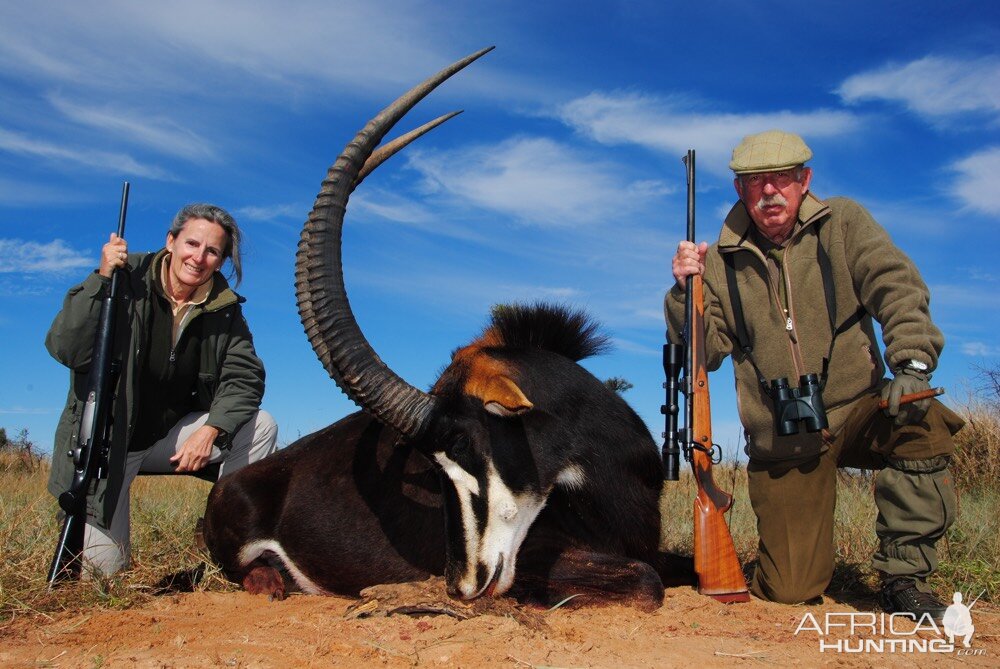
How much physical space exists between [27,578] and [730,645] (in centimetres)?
400

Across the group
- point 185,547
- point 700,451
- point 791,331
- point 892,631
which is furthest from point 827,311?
point 185,547

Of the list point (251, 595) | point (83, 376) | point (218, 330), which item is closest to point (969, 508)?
point (251, 595)

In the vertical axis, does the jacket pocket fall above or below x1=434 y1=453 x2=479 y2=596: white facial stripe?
above

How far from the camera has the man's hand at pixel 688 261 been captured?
507cm

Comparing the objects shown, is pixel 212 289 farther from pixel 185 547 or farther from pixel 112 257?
pixel 185 547

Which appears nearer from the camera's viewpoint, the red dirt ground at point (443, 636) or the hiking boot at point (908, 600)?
the red dirt ground at point (443, 636)

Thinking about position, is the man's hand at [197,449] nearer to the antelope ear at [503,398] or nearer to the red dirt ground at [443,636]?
the red dirt ground at [443,636]

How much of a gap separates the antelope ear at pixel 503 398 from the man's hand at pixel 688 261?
5.04 ft

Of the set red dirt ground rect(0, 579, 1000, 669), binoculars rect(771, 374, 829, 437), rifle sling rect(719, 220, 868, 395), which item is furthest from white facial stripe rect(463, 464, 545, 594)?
rifle sling rect(719, 220, 868, 395)

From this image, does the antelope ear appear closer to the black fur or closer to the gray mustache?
the black fur

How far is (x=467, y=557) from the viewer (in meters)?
4.06

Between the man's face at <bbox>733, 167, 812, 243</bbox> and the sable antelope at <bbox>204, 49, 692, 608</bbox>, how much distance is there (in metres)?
1.24

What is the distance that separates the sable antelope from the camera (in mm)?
4172

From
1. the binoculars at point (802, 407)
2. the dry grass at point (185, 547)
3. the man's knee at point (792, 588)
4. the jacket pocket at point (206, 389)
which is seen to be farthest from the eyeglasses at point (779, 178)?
the jacket pocket at point (206, 389)
